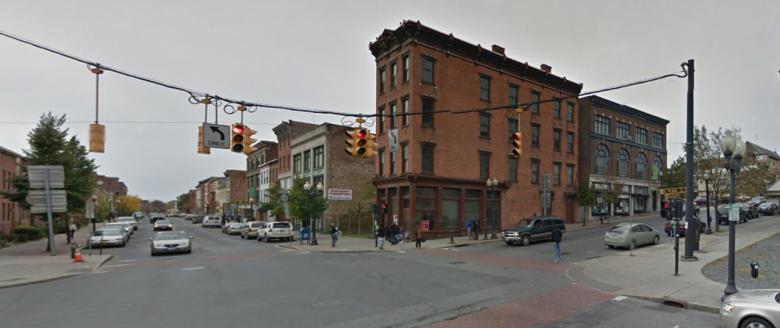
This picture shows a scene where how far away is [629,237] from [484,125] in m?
16.5

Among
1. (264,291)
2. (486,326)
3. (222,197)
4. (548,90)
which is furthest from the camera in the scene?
(222,197)

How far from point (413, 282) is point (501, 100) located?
26709 millimetres

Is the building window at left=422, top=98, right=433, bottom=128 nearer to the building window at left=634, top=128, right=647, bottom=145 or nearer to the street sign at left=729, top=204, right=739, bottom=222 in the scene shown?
the street sign at left=729, top=204, right=739, bottom=222

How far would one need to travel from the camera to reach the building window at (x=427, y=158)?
106 ft

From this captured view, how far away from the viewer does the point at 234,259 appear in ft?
69.3

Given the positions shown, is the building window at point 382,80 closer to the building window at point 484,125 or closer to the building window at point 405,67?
the building window at point 405,67

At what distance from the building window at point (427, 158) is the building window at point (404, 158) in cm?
118

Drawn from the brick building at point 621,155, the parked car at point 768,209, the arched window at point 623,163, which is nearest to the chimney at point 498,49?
the brick building at point 621,155

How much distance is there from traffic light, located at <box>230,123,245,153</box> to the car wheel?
11.9 m

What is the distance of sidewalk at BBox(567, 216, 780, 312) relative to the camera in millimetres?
11438

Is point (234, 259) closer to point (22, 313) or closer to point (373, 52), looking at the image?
point (22, 313)

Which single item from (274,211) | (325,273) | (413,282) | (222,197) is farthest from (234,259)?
(222,197)

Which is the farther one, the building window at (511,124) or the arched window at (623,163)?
the arched window at (623,163)

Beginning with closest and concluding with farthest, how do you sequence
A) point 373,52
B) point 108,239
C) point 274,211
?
point 108,239 < point 373,52 < point 274,211
